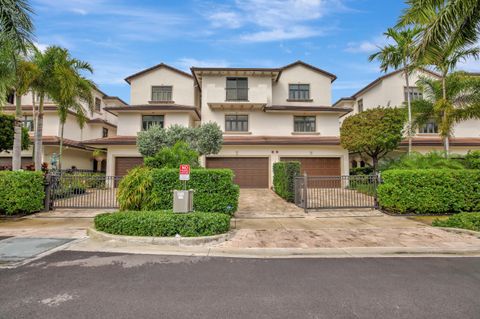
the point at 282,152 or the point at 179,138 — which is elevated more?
the point at 179,138

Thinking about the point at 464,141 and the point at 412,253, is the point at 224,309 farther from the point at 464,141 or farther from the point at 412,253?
the point at 464,141

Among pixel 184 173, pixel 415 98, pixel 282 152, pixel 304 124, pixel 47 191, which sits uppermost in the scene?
pixel 415 98

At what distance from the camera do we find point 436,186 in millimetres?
9984

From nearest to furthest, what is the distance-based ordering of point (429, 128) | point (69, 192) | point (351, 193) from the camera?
point (69, 192), point (351, 193), point (429, 128)

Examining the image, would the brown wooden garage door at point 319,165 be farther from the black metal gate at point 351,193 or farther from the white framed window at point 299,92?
the white framed window at point 299,92

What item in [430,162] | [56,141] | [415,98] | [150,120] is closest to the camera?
[430,162]

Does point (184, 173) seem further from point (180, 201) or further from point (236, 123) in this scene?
point (236, 123)

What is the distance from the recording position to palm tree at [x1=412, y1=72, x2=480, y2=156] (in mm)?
13070

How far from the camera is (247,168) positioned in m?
18.9

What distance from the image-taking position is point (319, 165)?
19.1 m

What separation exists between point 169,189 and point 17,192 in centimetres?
589

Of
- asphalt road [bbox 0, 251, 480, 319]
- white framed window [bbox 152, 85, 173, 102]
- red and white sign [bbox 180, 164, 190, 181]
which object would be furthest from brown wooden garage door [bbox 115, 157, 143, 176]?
asphalt road [bbox 0, 251, 480, 319]

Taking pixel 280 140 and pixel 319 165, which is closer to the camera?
pixel 280 140

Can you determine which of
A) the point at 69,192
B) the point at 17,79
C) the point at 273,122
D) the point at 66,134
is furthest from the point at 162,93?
the point at 69,192
